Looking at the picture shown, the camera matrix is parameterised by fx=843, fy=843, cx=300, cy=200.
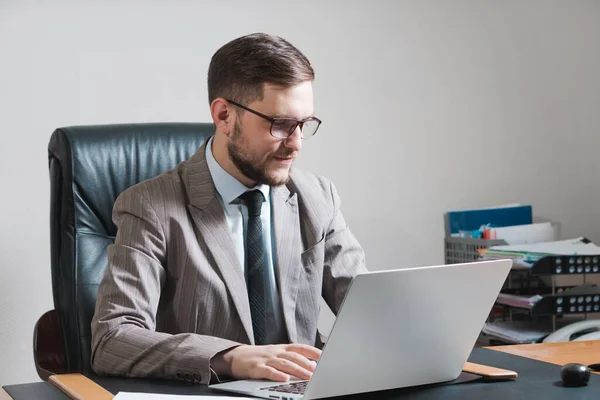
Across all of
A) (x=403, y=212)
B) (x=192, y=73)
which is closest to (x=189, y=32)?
(x=192, y=73)

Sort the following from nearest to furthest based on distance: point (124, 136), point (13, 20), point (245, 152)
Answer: point (245, 152)
point (124, 136)
point (13, 20)

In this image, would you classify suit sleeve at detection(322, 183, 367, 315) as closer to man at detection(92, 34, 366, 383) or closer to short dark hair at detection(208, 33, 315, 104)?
man at detection(92, 34, 366, 383)

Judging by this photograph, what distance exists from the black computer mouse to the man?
470 mm

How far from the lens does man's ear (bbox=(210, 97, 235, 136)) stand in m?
1.69

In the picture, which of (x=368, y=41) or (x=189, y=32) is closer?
(x=189, y=32)

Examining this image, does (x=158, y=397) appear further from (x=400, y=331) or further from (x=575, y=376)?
(x=575, y=376)

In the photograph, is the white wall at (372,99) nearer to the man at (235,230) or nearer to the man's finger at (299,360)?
the man at (235,230)

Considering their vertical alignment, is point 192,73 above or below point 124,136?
above

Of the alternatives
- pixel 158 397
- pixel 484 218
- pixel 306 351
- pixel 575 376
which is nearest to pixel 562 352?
pixel 575 376

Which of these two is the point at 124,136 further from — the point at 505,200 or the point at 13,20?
the point at 505,200

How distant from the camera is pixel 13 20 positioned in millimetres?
2316

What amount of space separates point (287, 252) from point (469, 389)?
0.59 m

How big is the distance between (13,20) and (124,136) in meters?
0.71

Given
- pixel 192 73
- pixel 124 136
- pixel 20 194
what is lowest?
pixel 20 194
